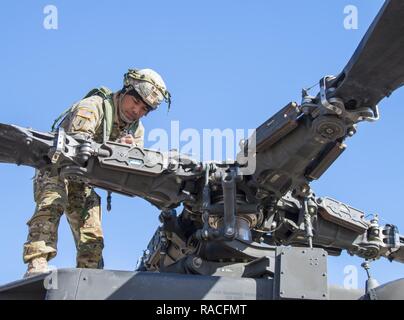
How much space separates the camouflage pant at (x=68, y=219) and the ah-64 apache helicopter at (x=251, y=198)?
24.4 inches

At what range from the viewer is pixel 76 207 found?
31.1 ft

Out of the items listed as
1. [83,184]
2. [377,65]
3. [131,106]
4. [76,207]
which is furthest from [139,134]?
[377,65]

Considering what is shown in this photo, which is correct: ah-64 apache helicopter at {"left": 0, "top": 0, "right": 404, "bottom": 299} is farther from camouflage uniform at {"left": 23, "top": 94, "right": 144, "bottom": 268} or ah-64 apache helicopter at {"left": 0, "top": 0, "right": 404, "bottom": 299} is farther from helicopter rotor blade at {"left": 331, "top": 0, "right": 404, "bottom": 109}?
camouflage uniform at {"left": 23, "top": 94, "right": 144, "bottom": 268}

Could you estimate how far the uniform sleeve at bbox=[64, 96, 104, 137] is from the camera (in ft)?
28.8

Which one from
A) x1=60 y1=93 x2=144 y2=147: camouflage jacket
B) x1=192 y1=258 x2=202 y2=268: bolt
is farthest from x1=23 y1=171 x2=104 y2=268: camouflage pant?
x1=192 y1=258 x2=202 y2=268: bolt

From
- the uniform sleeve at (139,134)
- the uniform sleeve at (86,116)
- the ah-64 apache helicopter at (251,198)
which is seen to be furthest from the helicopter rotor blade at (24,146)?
the uniform sleeve at (139,134)

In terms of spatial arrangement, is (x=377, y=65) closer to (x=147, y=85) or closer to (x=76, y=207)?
(x=147, y=85)

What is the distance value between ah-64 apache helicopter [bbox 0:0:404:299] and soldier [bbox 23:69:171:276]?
0.55m

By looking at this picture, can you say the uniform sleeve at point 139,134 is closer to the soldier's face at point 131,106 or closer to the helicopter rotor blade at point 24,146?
the soldier's face at point 131,106

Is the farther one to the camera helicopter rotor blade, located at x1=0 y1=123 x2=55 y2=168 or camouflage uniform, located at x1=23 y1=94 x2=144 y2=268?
camouflage uniform, located at x1=23 y1=94 x2=144 y2=268

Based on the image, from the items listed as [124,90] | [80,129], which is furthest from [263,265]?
[124,90]

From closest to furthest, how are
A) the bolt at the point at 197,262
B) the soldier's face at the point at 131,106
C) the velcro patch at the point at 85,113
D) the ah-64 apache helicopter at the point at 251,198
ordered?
the ah-64 apache helicopter at the point at 251,198
the bolt at the point at 197,262
the velcro patch at the point at 85,113
the soldier's face at the point at 131,106

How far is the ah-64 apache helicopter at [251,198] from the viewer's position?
6828 millimetres
